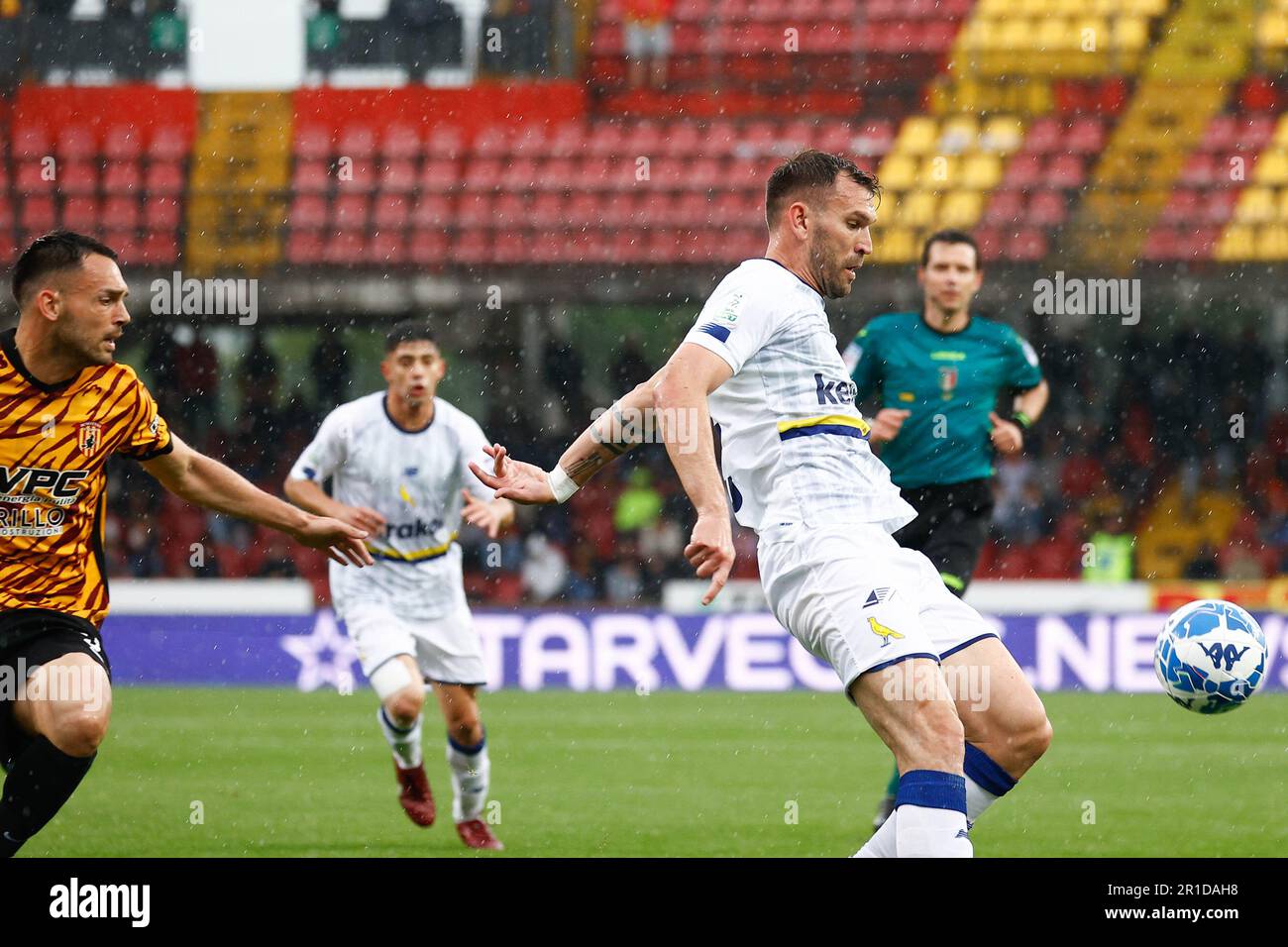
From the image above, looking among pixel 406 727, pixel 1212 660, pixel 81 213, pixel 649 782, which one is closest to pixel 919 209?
pixel 81 213

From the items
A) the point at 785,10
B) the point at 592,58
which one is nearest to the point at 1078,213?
the point at 785,10

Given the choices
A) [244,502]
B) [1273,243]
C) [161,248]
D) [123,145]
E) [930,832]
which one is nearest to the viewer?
[930,832]

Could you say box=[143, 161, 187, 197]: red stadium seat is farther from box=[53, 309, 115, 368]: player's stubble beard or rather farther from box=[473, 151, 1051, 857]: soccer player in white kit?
box=[473, 151, 1051, 857]: soccer player in white kit

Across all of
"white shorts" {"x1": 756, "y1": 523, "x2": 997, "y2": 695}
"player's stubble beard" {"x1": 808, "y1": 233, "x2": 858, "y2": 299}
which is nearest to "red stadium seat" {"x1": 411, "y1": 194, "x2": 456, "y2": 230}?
"player's stubble beard" {"x1": 808, "y1": 233, "x2": 858, "y2": 299}

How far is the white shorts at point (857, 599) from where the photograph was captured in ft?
15.3

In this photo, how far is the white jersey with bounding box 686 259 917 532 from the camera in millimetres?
4887

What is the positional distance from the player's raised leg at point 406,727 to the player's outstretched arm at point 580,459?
2.63 metres

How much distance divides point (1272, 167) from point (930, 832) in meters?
16.0

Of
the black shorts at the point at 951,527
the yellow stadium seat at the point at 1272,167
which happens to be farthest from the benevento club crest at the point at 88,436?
the yellow stadium seat at the point at 1272,167

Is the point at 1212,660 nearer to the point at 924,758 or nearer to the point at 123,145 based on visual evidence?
the point at 924,758

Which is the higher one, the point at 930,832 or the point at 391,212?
the point at 391,212

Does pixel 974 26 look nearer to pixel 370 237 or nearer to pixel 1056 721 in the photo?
pixel 370 237

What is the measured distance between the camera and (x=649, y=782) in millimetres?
9297

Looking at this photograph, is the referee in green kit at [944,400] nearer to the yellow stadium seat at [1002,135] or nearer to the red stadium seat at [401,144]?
the yellow stadium seat at [1002,135]
